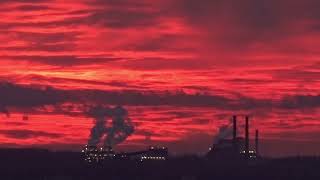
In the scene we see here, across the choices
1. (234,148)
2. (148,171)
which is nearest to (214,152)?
(234,148)

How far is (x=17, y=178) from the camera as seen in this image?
3716 inches

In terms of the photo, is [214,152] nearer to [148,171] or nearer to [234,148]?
[234,148]

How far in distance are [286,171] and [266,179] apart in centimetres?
1851

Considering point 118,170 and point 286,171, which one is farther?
point 286,171

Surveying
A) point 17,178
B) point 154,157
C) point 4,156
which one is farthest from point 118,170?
point 154,157

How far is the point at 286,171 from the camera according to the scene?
12694 cm

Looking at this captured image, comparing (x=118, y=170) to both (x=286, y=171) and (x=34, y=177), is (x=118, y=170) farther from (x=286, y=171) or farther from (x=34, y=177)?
(x=286, y=171)

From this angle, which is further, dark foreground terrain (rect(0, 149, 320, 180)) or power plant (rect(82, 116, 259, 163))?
power plant (rect(82, 116, 259, 163))

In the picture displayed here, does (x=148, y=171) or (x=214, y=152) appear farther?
(x=214, y=152)

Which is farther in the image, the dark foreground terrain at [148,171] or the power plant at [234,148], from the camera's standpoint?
the power plant at [234,148]

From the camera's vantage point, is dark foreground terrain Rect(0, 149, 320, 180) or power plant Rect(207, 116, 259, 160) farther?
power plant Rect(207, 116, 259, 160)

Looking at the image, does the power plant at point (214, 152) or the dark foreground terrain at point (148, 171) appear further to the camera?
the power plant at point (214, 152)

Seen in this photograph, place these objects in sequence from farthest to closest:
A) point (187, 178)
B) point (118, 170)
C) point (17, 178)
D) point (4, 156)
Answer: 1. point (4, 156)
2. point (118, 170)
3. point (187, 178)
4. point (17, 178)

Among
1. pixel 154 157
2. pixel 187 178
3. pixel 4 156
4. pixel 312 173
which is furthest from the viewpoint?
pixel 154 157
